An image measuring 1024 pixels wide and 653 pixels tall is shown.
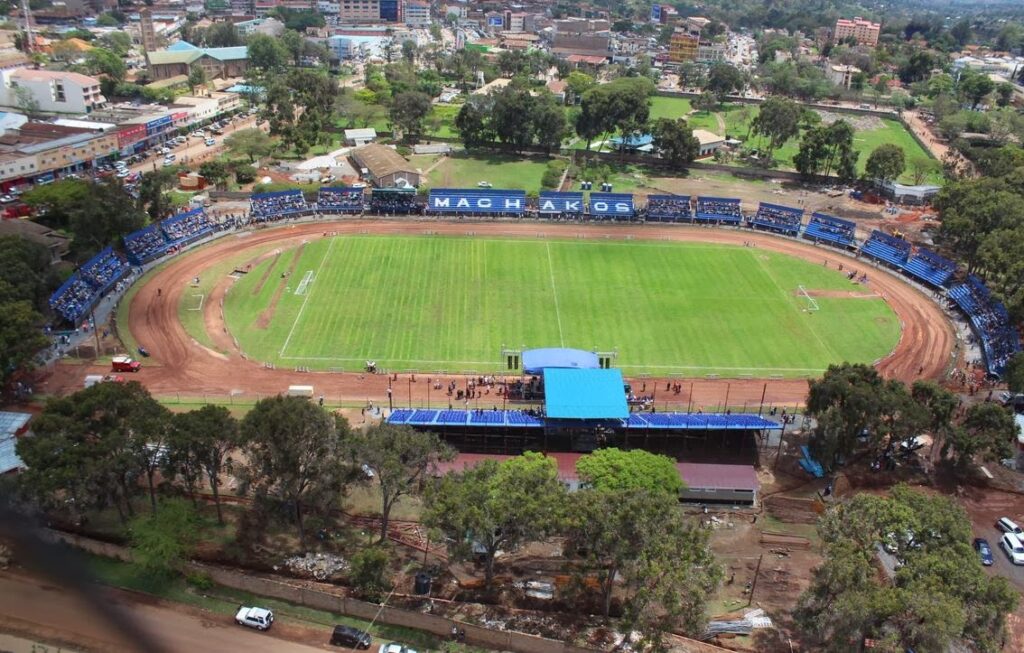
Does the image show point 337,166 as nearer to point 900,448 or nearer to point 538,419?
point 538,419

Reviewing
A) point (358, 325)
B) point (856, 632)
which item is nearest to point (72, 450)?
point (358, 325)

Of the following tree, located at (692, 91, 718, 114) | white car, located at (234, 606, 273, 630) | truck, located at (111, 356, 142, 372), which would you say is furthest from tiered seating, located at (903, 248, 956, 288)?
tree, located at (692, 91, 718, 114)

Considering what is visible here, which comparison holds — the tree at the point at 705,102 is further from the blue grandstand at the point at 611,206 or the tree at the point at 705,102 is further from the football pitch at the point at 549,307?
the football pitch at the point at 549,307

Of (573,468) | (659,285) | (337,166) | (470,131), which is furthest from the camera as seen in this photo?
(470,131)

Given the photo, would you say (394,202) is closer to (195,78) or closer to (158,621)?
(158,621)

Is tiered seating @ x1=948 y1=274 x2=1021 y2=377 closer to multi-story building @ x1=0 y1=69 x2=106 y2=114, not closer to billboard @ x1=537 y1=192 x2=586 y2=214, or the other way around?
billboard @ x1=537 y1=192 x2=586 y2=214

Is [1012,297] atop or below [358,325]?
atop

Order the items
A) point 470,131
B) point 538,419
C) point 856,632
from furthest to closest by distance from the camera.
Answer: point 470,131 < point 538,419 < point 856,632
